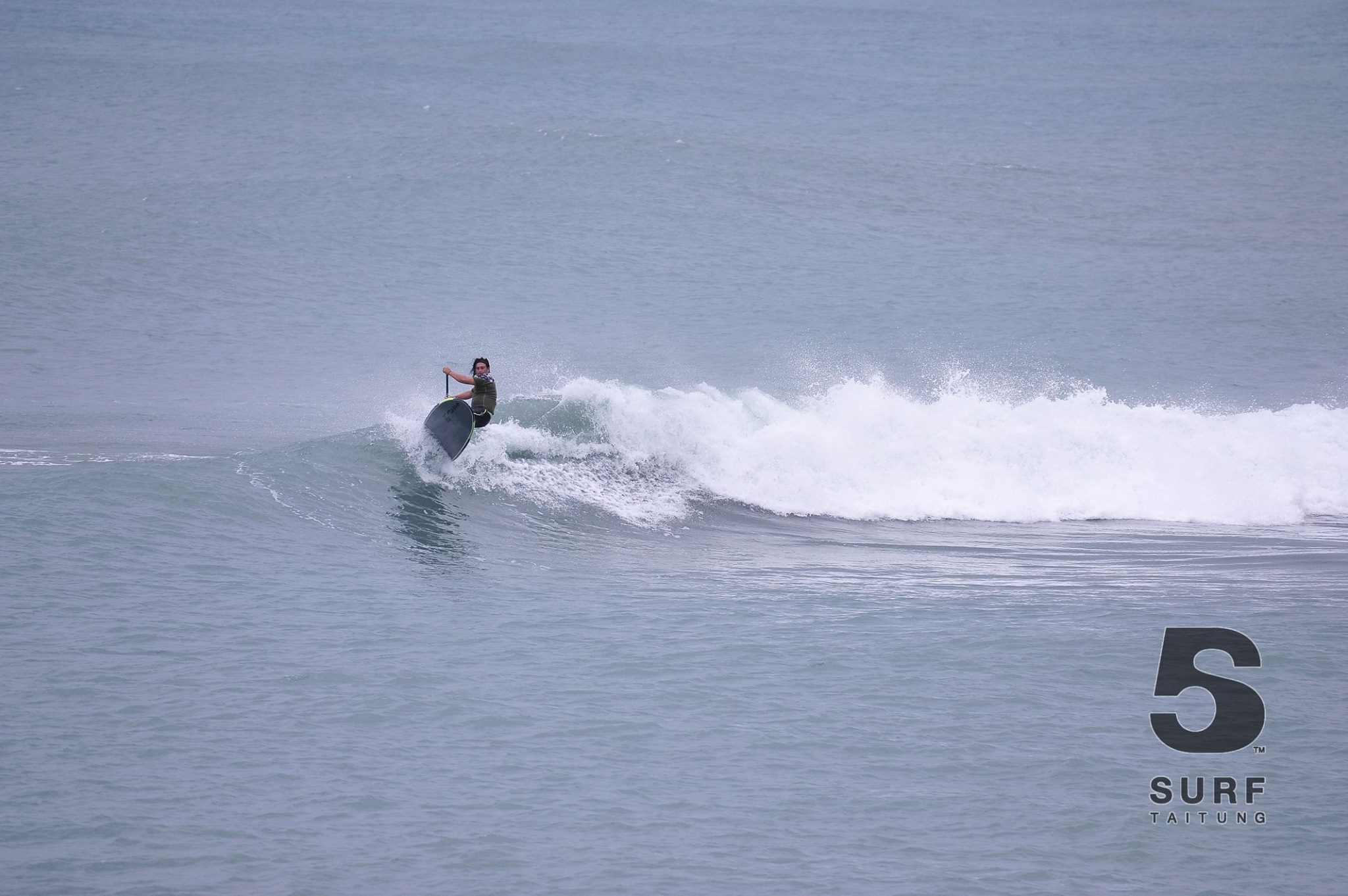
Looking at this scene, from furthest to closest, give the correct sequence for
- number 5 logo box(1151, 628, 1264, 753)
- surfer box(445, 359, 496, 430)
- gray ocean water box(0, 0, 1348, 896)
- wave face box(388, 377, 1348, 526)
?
wave face box(388, 377, 1348, 526), surfer box(445, 359, 496, 430), number 5 logo box(1151, 628, 1264, 753), gray ocean water box(0, 0, 1348, 896)

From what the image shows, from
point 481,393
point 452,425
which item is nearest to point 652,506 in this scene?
point 481,393

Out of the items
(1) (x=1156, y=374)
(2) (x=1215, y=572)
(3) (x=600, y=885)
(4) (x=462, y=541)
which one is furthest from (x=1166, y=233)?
(3) (x=600, y=885)

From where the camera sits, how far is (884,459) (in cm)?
1945

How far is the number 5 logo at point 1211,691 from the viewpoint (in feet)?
32.8

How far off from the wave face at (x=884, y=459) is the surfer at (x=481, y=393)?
775 millimetres

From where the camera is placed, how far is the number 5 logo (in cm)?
998

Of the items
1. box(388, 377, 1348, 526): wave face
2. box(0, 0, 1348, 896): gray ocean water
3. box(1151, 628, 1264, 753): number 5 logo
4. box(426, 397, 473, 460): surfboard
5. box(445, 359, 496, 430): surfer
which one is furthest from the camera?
box(388, 377, 1348, 526): wave face

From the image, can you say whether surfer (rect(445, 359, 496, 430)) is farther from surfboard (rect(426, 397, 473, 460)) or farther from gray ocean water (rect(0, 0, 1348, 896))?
gray ocean water (rect(0, 0, 1348, 896))

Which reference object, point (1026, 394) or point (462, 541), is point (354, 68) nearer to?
point (1026, 394)

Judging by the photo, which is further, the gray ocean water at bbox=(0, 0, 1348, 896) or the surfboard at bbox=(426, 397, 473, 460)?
the surfboard at bbox=(426, 397, 473, 460)

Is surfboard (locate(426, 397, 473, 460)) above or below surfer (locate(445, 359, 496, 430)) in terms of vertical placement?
below

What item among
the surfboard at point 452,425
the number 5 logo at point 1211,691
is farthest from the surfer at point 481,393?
the number 5 logo at point 1211,691

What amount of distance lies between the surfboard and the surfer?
98mm

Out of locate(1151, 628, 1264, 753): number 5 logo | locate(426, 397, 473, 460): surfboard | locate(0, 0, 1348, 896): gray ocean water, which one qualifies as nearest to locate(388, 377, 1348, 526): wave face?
locate(0, 0, 1348, 896): gray ocean water
